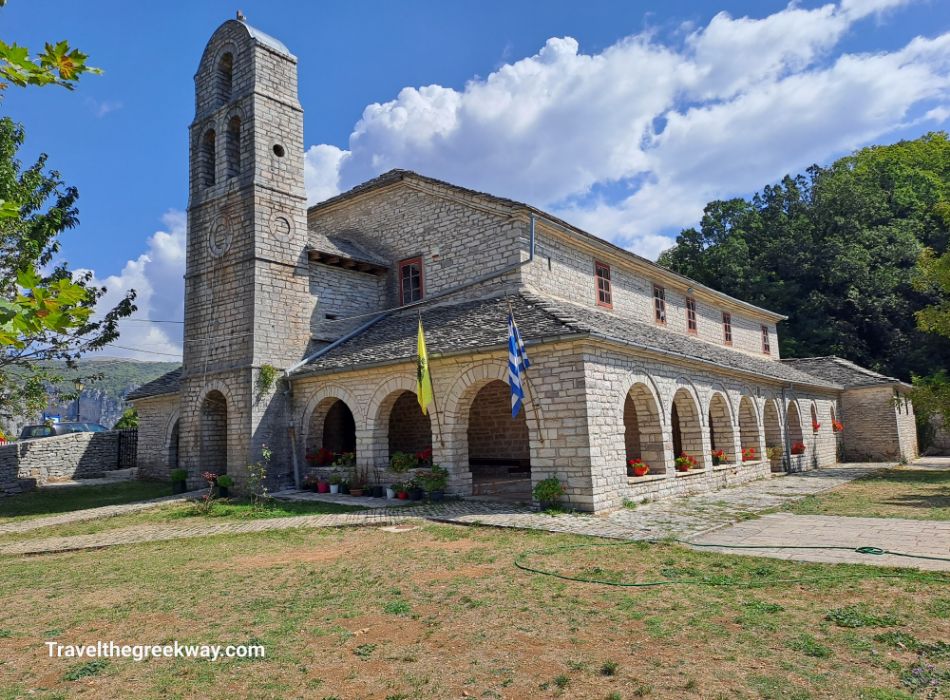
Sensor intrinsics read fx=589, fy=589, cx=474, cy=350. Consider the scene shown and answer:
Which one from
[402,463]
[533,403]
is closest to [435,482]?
[402,463]

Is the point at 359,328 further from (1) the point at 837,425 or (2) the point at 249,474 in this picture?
(1) the point at 837,425

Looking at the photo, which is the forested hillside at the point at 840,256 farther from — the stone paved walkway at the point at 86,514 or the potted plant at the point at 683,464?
the stone paved walkway at the point at 86,514

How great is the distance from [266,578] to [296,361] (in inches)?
366

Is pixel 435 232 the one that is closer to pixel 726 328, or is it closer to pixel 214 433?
pixel 214 433

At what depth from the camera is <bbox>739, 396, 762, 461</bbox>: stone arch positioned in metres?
17.0

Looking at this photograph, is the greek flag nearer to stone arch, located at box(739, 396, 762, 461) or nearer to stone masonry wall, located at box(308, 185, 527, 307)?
stone masonry wall, located at box(308, 185, 527, 307)

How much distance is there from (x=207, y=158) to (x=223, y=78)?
2.39 m

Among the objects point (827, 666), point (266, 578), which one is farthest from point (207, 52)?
point (827, 666)

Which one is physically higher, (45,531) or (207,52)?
(207,52)

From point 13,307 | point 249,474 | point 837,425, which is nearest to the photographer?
point 13,307

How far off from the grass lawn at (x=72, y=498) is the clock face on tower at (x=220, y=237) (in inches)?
262

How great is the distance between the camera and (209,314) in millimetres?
15812

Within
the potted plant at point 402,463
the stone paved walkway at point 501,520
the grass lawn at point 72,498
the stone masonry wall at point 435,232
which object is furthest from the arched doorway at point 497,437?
→ the grass lawn at point 72,498

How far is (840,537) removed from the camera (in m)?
7.80
